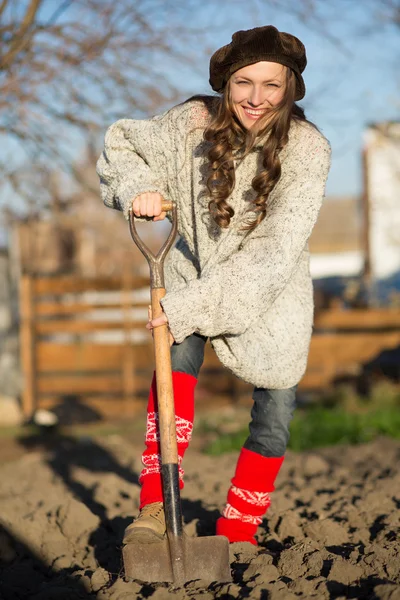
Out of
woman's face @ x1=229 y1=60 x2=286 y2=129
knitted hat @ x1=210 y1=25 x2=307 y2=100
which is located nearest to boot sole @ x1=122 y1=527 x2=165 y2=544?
woman's face @ x1=229 y1=60 x2=286 y2=129

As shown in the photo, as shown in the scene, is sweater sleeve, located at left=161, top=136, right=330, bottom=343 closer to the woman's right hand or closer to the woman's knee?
the woman's right hand

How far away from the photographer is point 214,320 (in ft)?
8.57

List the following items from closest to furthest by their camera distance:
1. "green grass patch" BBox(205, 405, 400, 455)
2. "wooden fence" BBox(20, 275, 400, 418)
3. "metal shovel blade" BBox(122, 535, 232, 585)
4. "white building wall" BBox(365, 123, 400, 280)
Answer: "metal shovel blade" BBox(122, 535, 232, 585) < "green grass patch" BBox(205, 405, 400, 455) < "wooden fence" BBox(20, 275, 400, 418) < "white building wall" BBox(365, 123, 400, 280)

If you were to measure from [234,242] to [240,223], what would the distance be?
0.23 ft

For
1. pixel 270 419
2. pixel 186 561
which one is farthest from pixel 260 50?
pixel 186 561

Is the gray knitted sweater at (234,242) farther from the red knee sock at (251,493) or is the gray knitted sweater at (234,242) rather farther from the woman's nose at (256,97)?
the red knee sock at (251,493)

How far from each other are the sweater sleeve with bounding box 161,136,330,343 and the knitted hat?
0.32 metres

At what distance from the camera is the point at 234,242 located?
284 centimetres

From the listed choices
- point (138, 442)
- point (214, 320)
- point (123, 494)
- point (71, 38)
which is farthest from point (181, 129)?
point (138, 442)

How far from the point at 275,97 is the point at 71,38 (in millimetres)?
3600

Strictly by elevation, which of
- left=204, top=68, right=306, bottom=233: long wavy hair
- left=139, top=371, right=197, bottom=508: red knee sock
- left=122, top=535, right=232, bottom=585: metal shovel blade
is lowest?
left=122, top=535, right=232, bottom=585: metal shovel blade

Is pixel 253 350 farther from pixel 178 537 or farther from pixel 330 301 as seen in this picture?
pixel 330 301

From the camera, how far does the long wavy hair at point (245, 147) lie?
2734mm

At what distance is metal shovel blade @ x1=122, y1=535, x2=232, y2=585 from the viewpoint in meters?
2.56
